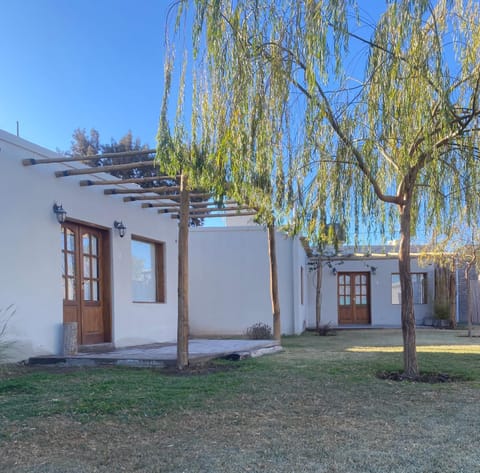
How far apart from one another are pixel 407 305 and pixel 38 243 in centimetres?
534

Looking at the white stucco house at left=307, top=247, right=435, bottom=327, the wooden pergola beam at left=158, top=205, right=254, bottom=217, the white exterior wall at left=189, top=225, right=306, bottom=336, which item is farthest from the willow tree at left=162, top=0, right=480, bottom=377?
the white stucco house at left=307, top=247, right=435, bottom=327

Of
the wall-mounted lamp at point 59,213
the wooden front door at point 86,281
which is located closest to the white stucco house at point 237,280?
the wooden front door at point 86,281

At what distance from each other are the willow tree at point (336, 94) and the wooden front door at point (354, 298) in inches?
546

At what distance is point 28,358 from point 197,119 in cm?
426

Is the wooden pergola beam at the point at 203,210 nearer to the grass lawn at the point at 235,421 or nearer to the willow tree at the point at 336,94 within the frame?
the willow tree at the point at 336,94

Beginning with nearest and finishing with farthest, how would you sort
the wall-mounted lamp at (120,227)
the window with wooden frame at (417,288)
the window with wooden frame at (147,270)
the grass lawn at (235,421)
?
1. the grass lawn at (235,421)
2. the wall-mounted lamp at (120,227)
3. the window with wooden frame at (147,270)
4. the window with wooden frame at (417,288)

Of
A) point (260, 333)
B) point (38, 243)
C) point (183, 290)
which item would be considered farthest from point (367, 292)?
point (38, 243)

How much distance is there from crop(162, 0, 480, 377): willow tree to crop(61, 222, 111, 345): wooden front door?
3.91 m

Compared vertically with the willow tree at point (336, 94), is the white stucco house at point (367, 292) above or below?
below

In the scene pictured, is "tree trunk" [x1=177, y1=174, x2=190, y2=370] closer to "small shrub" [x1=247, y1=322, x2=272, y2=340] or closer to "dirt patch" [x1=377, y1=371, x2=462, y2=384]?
"dirt patch" [x1=377, y1=371, x2=462, y2=384]

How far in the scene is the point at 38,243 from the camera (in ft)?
25.3

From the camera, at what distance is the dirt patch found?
6.30m

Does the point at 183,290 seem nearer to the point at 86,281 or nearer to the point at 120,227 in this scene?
the point at 86,281

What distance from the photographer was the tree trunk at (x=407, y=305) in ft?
21.4
